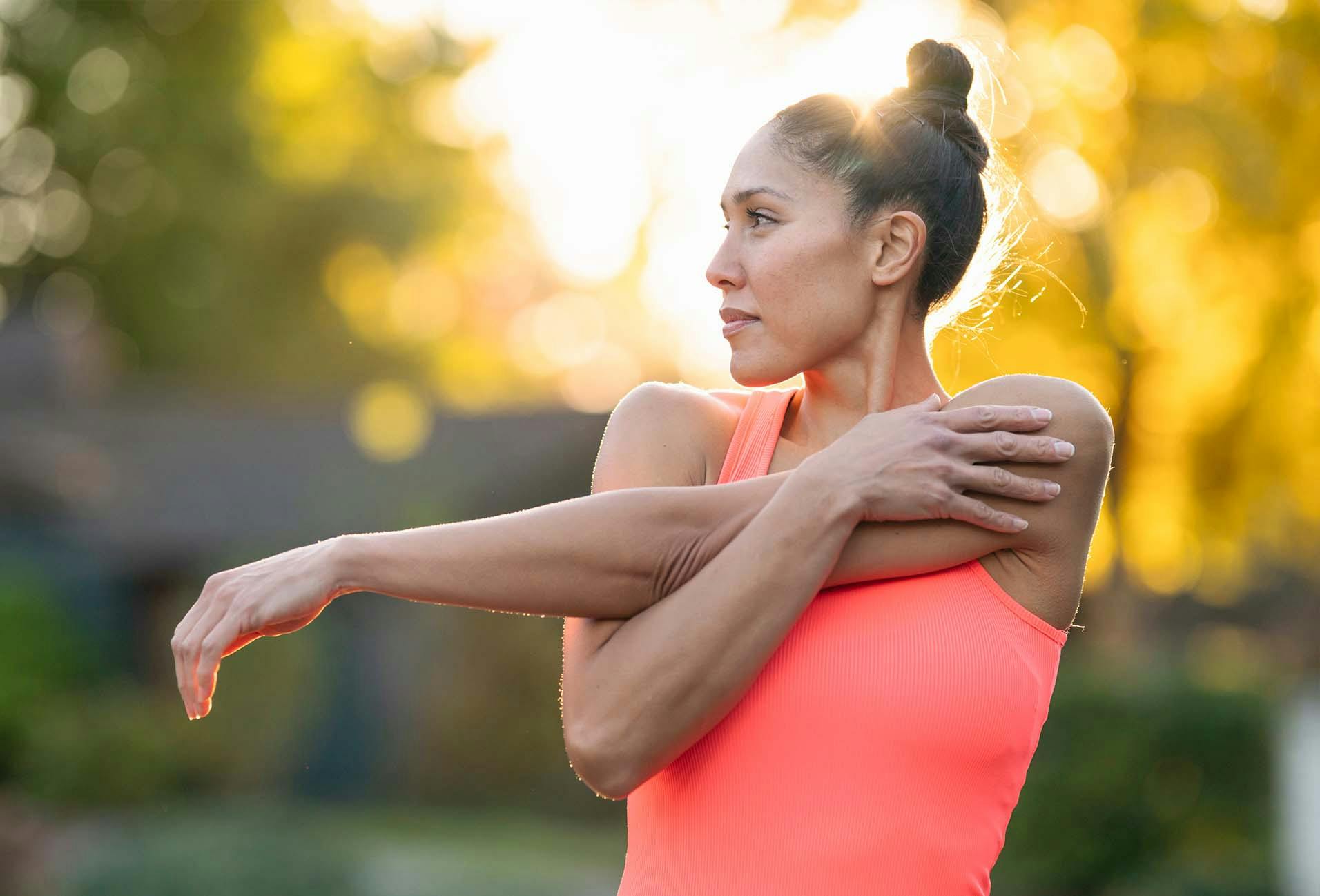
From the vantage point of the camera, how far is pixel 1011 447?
224cm

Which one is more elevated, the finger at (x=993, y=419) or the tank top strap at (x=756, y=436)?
the finger at (x=993, y=419)

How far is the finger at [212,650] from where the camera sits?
6.48ft

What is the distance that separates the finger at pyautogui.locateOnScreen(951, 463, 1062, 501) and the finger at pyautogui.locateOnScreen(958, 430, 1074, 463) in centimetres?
2

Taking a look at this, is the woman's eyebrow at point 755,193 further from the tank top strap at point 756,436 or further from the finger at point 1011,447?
the finger at point 1011,447

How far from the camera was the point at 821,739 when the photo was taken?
7.13ft

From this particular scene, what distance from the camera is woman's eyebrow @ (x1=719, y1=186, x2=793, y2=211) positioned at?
2342 millimetres

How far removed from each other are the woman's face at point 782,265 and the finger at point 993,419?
245 millimetres

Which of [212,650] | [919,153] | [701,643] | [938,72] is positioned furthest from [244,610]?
[938,72]

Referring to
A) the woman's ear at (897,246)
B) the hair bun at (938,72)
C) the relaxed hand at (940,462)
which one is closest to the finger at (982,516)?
the relaxed hand at (940,462)

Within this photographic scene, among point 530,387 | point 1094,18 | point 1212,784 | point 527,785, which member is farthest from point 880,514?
point 530,387

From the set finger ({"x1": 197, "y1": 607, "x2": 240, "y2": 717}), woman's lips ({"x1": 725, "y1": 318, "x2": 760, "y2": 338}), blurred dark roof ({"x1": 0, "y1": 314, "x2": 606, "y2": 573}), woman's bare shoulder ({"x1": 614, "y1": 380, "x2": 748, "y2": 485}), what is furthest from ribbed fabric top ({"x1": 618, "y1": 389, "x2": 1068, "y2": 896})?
blurred dark roof ({"x1": 0, "y1": 314, "x2": 606, "y2": 573})

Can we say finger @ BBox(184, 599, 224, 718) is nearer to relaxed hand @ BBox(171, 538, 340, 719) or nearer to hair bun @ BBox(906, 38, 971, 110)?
relaxed hand @ BBox(171, 538, 340, 719)

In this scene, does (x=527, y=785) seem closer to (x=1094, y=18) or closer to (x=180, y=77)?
(x=1094, y=18)

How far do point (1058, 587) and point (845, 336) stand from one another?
0.50m
